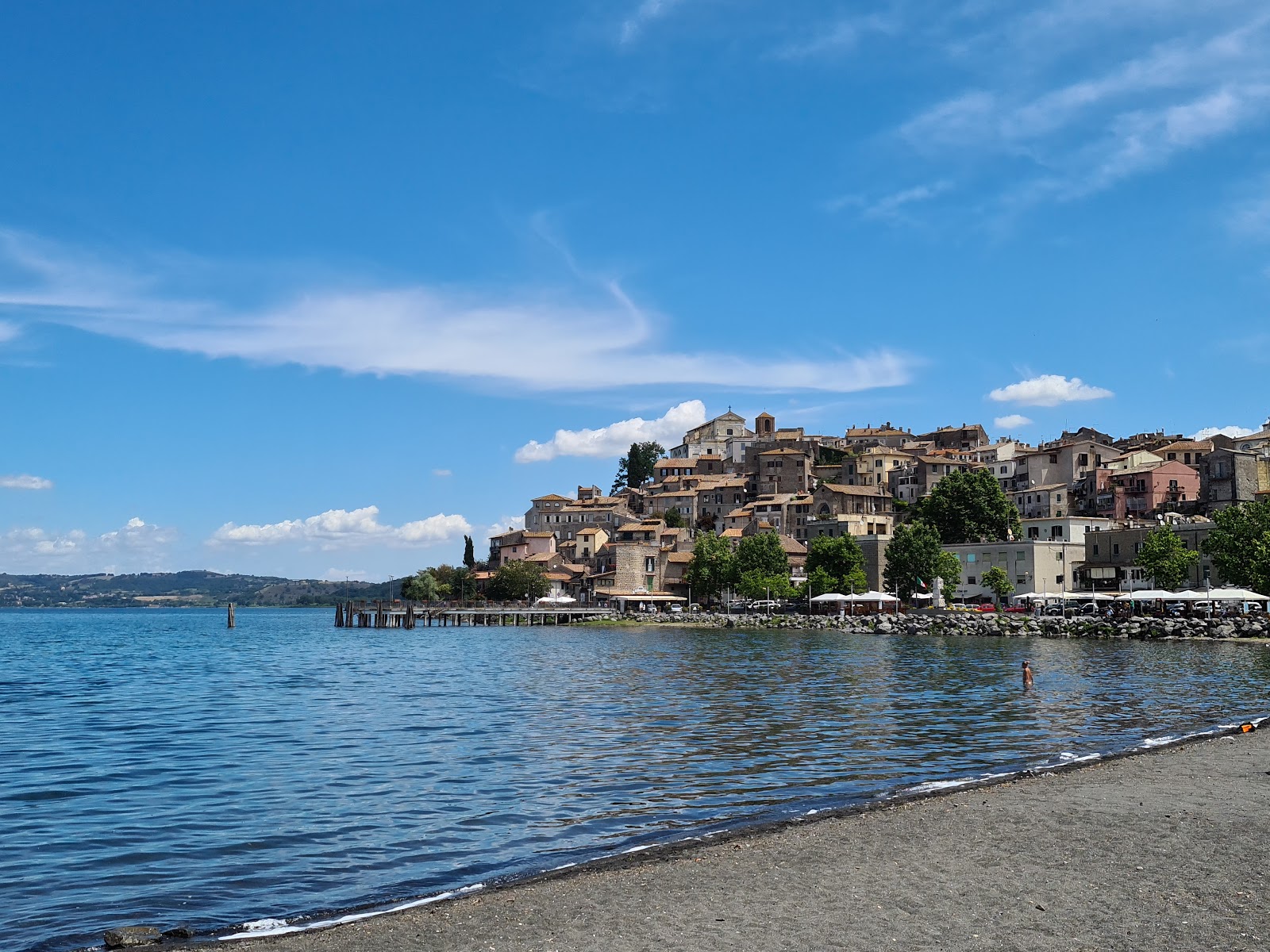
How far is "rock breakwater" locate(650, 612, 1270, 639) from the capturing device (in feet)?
222

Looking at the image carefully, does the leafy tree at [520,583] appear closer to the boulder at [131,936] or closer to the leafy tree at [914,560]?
the leafy tree at [914,560]

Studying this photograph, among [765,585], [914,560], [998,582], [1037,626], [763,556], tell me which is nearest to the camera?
[1037,626]

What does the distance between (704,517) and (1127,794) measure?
462 feet

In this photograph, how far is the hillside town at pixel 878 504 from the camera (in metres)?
98.6

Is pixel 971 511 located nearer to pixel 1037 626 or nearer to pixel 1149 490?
pixel 1149 490

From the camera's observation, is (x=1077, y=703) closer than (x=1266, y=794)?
No

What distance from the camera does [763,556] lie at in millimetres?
115000

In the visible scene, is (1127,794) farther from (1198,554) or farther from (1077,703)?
(1198,554)

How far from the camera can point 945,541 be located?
11231cm

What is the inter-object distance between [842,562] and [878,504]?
117 feet

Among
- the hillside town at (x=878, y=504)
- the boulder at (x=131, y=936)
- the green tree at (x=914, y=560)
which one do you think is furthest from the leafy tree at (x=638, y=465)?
the boulder at (x=131, y=936)

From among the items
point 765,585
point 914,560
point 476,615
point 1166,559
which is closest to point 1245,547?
point 1166,559

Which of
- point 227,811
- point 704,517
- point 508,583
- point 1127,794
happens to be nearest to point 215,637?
point 508,583

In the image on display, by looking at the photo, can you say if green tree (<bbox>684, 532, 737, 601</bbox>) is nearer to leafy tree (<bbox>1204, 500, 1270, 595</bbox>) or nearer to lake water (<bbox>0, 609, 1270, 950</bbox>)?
leafy tree (<bbox>1204, 500, 1270, 595</bbox>)
